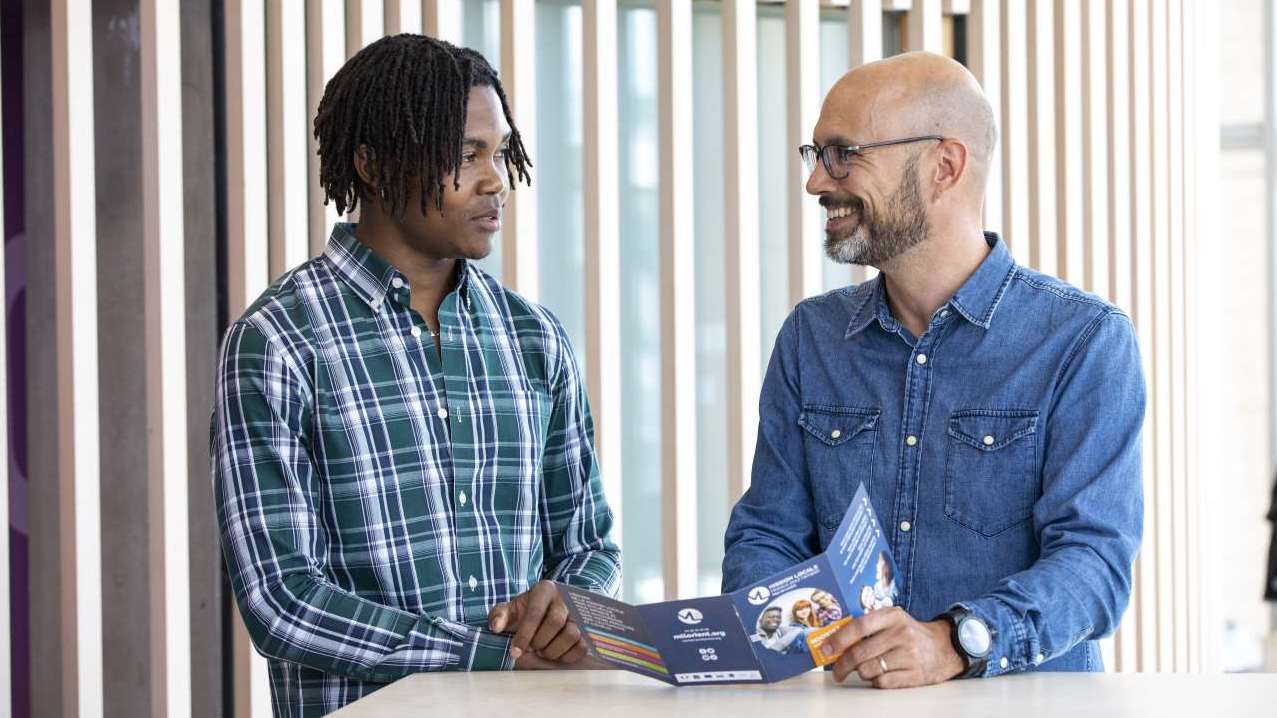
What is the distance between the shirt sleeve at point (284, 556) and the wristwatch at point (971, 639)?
587 mm

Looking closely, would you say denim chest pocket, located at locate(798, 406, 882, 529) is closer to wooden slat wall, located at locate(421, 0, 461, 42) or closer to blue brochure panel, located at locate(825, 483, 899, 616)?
blue brochure panel, located at locate(825, 483, 899, 616)

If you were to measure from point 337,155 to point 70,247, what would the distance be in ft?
3.98

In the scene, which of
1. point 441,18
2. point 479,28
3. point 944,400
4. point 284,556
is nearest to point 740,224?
point 441,18

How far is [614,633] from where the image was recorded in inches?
65.0

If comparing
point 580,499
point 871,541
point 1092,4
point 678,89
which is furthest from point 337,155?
point 1092,4

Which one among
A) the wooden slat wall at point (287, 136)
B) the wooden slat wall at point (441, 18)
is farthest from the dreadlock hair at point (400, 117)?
the wooden slat wall at point (441, 18)

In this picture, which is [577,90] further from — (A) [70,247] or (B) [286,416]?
(B) [286,416]

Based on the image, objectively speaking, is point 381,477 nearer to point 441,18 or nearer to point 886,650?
point 886,650

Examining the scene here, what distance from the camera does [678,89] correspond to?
333 centimetres

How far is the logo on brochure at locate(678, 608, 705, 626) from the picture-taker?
5.14ft

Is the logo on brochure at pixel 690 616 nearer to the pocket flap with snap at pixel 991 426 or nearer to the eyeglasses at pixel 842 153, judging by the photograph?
the pocket flap with snap at pixel 991 426

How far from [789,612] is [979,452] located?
49 centimetres

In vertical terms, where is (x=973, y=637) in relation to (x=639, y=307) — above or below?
below

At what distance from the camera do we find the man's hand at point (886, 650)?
5.35 feet
